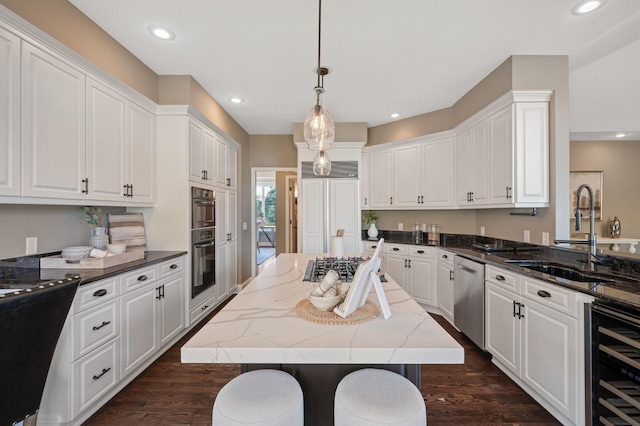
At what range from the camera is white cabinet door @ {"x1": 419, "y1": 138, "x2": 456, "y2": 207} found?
11.9 ft

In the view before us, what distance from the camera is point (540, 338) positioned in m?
1.83

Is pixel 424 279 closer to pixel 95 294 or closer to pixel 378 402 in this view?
pixel 378 402

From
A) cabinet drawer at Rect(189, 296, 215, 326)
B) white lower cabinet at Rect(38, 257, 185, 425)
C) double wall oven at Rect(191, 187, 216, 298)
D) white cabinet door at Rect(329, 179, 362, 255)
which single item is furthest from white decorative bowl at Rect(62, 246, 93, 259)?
white cabinet door at Rect(329, 179, 362, 255)

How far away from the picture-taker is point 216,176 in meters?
3.58

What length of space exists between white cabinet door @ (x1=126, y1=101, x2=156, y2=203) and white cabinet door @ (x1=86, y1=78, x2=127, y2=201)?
9 cm

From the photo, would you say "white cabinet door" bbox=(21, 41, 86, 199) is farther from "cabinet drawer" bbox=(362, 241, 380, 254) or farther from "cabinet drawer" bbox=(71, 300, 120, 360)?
"cabinet drawer" bbox=(362, 241, 380, 254)

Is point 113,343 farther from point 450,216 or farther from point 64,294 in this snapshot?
point 450,216

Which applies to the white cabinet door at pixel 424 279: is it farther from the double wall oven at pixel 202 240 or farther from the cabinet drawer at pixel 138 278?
the cabinet drawer at pixel 138 278

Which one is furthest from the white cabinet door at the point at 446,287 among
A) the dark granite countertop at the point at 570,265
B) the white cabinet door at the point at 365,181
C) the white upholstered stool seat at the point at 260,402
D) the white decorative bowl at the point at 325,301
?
the white upholstered stool seat at the point at 260,402

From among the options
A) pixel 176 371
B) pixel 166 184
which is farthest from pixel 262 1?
pixel 176 371

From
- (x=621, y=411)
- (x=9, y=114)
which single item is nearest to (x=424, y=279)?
(x=621, y=411)

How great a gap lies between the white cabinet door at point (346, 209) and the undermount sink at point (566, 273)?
219 centimetres

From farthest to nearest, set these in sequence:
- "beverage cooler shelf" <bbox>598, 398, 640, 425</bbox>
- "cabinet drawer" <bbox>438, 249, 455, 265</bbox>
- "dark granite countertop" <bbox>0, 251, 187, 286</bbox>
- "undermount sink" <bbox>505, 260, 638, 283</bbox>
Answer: "cabinet drawer" <bbox>438, 249, 455, 265</bbox> → "undermount sink" <bbox>505, 260, 638, 283</bbox> → "dark granite countertop" <bbox>0, 251, 187, 286</bbox> → "beverage cooler shelf" <bbox>598, 398, 640, 425</bbox>

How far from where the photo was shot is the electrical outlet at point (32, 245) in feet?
6.06
